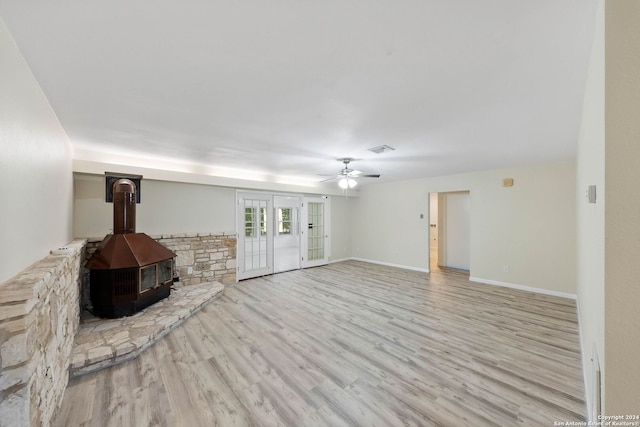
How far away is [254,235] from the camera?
5.57 m

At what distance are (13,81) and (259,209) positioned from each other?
14.5ft

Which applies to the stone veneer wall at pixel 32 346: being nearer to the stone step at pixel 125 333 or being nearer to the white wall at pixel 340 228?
the stone step at pixel 125 333

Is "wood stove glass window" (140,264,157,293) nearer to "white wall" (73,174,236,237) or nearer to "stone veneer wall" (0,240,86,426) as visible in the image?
"white wall" (73,174,236,237)

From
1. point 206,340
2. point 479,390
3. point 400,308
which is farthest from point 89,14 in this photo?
point 400,308

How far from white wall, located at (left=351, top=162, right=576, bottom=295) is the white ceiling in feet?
5.79

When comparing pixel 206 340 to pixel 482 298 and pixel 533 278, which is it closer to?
pixel 482 298

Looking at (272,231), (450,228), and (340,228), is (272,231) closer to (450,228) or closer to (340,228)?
(340,228)

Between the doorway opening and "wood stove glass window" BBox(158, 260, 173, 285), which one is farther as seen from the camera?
the doorway opening

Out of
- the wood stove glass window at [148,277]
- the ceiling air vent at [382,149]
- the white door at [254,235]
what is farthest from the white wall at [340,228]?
the wood stove glass window at [148,277]

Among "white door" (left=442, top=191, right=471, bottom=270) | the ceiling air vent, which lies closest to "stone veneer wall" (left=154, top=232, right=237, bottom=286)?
the ceiling air vent

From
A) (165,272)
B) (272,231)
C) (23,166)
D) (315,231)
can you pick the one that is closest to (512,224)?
(315,231)
